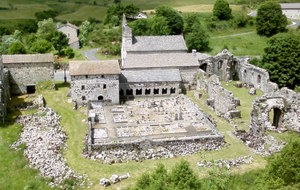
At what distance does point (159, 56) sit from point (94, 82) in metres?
13.4

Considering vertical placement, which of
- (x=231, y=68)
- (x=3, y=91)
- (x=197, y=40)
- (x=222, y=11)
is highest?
(x=222, y=11)

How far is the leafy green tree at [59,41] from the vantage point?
74312mm

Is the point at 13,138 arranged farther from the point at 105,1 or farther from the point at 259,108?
the point at 105,1

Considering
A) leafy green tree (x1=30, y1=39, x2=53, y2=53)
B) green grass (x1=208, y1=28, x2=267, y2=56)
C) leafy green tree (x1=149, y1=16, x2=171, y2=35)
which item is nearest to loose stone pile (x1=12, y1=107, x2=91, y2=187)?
leafy green tree (x1=30, y1=39, x2=53, y2=53)

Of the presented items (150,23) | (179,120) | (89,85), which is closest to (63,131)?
(89,85)

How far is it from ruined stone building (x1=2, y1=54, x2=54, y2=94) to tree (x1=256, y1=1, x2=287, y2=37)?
46.5 m

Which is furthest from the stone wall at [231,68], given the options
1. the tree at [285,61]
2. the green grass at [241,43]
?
the green grass at [241,43]

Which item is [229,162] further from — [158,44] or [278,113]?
[158,44]

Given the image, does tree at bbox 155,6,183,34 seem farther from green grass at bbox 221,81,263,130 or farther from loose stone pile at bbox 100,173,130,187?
loose stone pile at bbox 100,173,130,187

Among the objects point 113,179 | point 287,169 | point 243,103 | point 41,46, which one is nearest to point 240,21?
point 243,103

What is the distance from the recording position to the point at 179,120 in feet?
146

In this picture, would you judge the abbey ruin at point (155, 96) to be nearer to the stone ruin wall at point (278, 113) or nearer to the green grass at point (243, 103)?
the stone ruin wall at point (278, 113)

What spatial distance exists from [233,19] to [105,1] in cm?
6013

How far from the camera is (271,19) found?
257 feet
